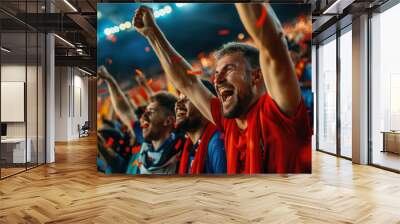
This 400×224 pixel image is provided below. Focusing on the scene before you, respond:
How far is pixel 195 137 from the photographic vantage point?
20.4 feet

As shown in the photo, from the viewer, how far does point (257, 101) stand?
6023 mm

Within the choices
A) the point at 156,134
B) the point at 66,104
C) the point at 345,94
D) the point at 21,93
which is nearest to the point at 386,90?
the point at 345,94

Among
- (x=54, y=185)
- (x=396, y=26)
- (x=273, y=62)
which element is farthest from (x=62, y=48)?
(x=396, y=26)

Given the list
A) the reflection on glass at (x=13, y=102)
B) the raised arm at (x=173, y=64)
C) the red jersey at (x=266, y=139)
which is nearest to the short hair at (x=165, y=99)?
the raised arm at (x=173, y=64)

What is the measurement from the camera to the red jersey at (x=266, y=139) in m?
6.03

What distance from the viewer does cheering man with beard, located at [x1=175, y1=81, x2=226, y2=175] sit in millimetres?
6168

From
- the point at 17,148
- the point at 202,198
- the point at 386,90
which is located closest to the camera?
the point at 202,198

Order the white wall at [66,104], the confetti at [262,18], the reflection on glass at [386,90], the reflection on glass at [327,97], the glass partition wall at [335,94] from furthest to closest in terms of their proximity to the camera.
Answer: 1. the white wall at [66,104]
2. the reflection on glass at [327,97]
3. the glass partition wall at [335,94]
4. the reflection on glass at [386,90]
5. the confetti at [262,18]

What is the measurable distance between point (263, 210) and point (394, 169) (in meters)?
4.09

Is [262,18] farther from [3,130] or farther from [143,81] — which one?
[3,130]

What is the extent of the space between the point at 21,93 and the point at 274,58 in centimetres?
468

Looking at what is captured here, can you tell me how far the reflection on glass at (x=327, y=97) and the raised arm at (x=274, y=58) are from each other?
14.4 feet

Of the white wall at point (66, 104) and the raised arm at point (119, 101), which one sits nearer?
the raised arm at point (119, 101)

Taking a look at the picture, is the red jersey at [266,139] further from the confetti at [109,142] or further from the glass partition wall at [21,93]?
the glass partition wall at [21,93]
